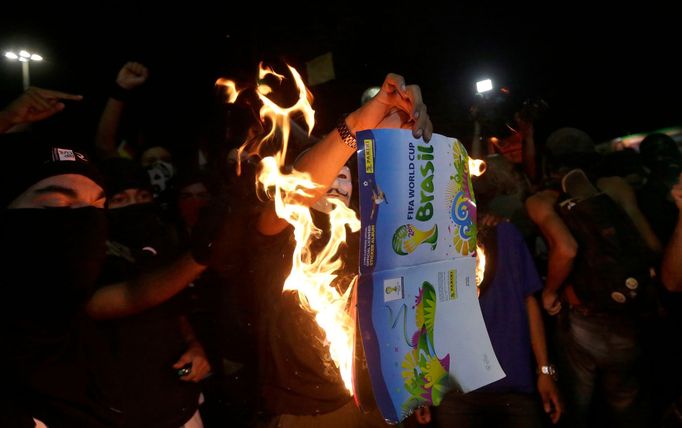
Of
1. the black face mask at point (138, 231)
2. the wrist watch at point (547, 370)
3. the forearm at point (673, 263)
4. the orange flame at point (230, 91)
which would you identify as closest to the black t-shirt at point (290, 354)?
the orange flame at point (230, 91)

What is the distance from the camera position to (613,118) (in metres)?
8.85

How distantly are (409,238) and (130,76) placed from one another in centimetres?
370

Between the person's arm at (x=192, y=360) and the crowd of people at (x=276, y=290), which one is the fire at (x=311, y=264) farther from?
the person's arm at (x=192, y=360)

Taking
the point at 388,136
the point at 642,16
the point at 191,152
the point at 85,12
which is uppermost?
the point at 85,12

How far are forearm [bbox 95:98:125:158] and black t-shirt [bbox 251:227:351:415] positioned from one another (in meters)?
2.71

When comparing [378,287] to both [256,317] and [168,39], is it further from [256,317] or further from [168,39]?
[168,39]

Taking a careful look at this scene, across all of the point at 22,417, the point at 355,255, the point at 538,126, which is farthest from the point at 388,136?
the point at 538,126

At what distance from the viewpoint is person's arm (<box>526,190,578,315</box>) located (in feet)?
10.1

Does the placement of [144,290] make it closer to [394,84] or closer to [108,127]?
[394,84]

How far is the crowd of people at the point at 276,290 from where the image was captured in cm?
173

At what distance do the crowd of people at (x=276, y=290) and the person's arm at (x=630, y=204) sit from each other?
1 centimetres

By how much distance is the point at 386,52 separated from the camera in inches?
306

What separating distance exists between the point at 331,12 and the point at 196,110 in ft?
16.3

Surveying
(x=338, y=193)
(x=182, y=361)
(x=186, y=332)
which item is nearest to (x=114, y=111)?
(x=186, y=332)
